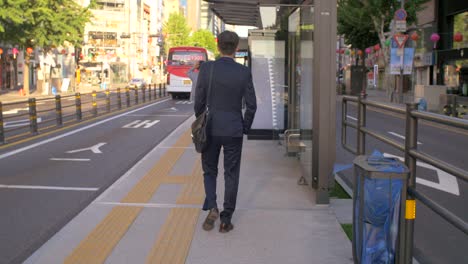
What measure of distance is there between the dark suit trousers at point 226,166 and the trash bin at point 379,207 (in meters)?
1.52

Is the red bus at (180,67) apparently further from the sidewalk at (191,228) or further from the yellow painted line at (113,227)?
the sidewalk at (191,228)

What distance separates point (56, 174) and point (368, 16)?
29.4m

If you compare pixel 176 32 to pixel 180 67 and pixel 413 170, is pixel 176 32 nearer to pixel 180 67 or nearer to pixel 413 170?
pixel 180 67

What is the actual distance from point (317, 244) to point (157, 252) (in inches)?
57.4

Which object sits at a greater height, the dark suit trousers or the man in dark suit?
the man in dark suit

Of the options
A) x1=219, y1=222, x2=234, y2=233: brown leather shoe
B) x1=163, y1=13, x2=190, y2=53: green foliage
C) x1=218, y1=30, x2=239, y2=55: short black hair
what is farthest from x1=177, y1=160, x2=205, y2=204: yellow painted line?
x1=163, y1=13, x2=190, y2=53: green foliage

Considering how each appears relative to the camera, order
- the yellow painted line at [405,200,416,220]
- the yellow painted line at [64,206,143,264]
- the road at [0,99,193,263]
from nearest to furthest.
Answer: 1. the yellow painted line at [405,200,416,220]
2. the yellow painted line at [64,206,143,264]
3. the road at [0,99,193,263]

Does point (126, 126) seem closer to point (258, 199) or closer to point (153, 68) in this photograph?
point (258, 199)

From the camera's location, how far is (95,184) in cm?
825

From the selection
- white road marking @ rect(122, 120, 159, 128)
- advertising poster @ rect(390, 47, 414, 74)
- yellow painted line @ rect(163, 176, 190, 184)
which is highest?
advertising poster @ rect(390, 47, 414, 74)

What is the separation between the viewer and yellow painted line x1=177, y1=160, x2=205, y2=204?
277 inches

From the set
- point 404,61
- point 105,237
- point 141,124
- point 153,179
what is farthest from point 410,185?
point 404,61

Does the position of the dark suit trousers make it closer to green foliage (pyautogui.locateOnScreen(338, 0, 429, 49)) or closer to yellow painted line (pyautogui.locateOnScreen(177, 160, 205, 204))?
yellow painted line (pyautogui.locateOnScreen(177, 160, 205, 204))

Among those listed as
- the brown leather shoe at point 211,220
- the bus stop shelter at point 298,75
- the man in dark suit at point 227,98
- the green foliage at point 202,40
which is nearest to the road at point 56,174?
the brown leather shoe at point 211,220
